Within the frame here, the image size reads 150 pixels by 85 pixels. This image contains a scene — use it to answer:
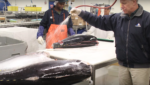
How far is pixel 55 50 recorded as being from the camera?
6.37 ft

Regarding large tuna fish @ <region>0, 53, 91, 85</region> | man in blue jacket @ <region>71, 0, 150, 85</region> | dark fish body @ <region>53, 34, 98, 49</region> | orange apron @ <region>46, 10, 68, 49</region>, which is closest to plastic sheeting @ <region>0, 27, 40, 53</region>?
orange apron @ <region>46, 10, 68, 49</region>

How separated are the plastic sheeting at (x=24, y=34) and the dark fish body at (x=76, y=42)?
2.01 ft

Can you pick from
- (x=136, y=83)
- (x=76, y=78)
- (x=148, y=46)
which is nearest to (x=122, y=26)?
(x=148, y=46)

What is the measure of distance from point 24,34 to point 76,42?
2.84 ft

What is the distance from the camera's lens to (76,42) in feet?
6.77

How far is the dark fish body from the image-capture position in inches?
79.2

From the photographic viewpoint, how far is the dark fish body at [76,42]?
201 cm

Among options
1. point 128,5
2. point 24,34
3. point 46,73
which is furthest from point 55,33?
point 46,73

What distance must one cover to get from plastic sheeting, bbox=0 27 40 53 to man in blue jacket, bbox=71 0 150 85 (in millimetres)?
1441

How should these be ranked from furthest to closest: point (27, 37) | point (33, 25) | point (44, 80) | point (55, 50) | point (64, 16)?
point (33, 25) → point (64, 16) → point (27, 37) → point (55, 50) → point (44, 80)

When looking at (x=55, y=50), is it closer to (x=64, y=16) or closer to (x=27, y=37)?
(x=27, y=37)

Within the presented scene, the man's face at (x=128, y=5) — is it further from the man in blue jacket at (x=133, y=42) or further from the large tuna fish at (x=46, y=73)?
the large tuna fish at (x=46, y=73)

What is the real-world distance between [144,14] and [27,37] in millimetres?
1771

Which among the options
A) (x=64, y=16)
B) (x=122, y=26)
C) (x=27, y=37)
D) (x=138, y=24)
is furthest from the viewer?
(x=64, y=16)
